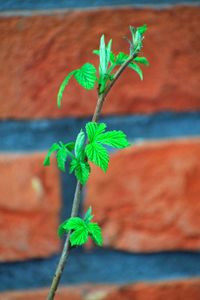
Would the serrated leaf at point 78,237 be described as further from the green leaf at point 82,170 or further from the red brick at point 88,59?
the red brick at point 88,59

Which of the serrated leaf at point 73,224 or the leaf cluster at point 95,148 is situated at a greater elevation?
the leaf cluster at point 95,148

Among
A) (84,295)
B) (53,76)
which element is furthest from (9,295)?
(53,76)

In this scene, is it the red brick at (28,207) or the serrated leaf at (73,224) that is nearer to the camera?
the serrated leaf at (73,224)

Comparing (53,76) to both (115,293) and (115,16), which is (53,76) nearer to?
(115,16)

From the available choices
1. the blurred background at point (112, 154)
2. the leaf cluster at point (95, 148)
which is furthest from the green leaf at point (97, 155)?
the blurred background at point (112, 154)

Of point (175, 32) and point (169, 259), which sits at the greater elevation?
point (175, 32)

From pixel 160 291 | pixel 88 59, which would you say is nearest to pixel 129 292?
pixel 160 291

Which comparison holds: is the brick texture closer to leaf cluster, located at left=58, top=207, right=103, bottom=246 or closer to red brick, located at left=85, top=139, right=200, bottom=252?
red brick, located at left=85, top=139, right=200, bottom=252
